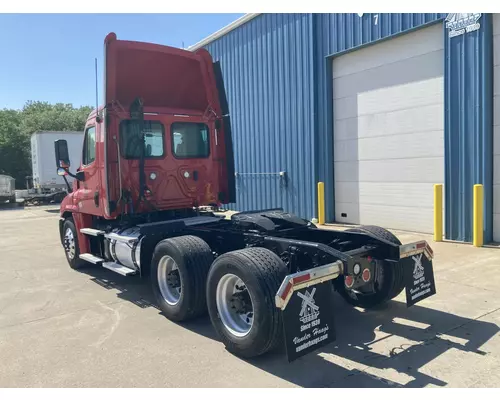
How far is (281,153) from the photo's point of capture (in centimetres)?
1422

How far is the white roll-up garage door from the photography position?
10.2 meters

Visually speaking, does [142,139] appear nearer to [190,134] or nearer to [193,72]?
[190,134]

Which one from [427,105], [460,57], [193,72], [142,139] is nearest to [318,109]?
[427,105]

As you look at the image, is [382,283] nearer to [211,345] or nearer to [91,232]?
[211,345]

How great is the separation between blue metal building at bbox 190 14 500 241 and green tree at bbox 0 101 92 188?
33.8m

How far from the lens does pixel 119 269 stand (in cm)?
636

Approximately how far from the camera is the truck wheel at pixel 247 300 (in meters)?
3.93

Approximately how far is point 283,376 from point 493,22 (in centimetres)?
826

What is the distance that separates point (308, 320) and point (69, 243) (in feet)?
19.4

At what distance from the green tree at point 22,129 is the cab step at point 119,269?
135 ft

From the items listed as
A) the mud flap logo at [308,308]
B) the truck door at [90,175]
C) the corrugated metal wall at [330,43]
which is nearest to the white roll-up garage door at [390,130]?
the corrugated metal wall at [330,43]

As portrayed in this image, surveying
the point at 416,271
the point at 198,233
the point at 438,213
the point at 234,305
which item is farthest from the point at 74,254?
the point at 438,213

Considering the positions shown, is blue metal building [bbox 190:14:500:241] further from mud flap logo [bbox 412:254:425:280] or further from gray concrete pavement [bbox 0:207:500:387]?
mud flap logo [bbox 412:254:425:280]

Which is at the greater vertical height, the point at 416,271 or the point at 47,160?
the point at 47,160
